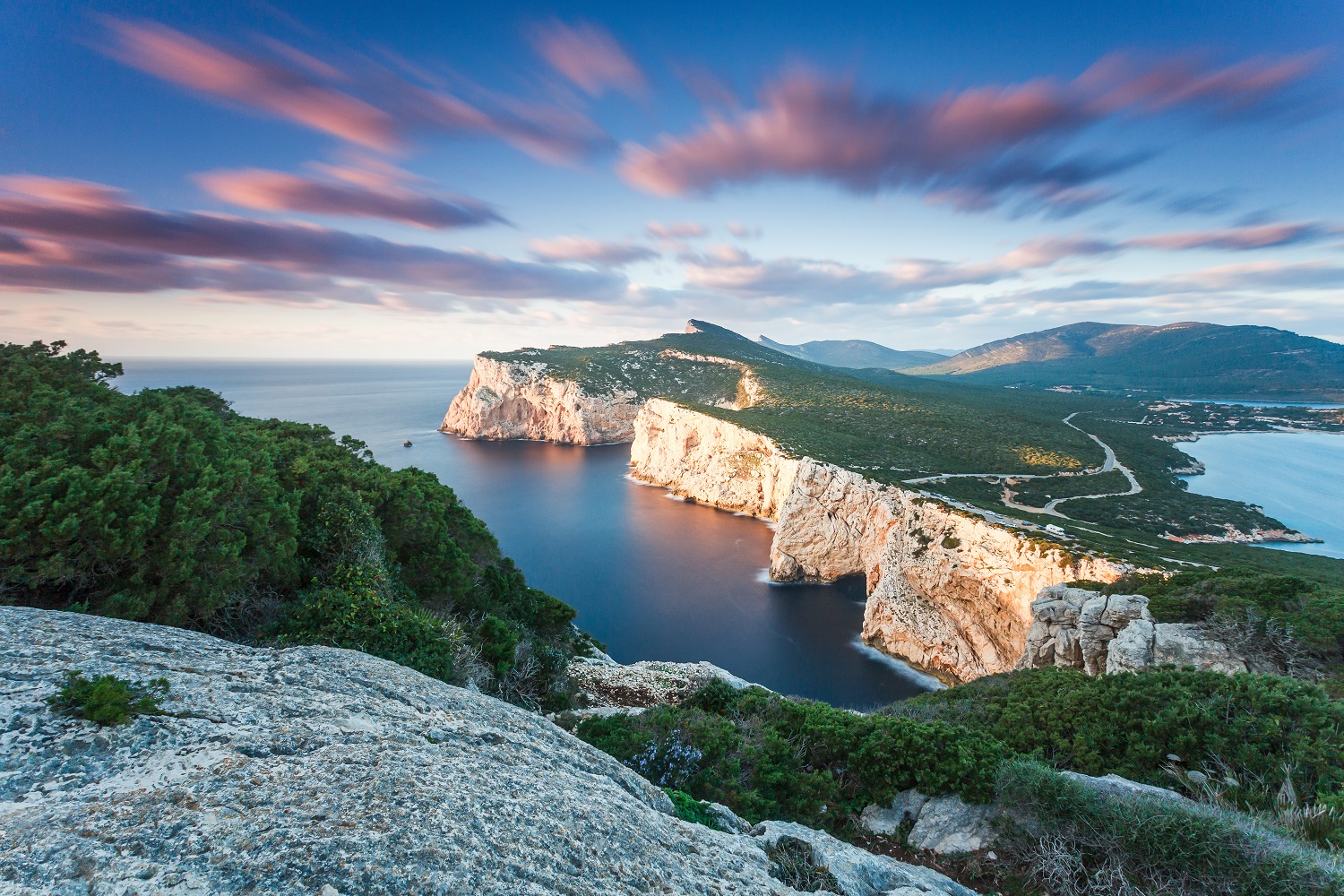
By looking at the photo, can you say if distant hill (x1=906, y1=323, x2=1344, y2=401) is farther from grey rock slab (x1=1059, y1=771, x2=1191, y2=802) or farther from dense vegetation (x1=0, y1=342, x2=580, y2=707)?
dense vegetation (x1=0, y1=342, x2=580, y2=707)

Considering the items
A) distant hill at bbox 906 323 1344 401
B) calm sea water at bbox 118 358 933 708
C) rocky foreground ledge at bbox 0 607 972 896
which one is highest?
distant hill at bbox 906 323 1344 401

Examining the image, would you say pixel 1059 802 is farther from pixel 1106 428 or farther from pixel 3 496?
pixel 1106 428

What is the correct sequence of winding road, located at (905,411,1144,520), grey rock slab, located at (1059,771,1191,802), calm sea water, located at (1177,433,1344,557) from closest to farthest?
grey rock slab, located at (1059,771,1191,802) → winding road, located at (905,411,1144,520) → calm sea water, located at (1177,433,1344,557)

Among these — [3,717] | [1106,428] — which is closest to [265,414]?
[3,717]

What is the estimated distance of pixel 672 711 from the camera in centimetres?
966

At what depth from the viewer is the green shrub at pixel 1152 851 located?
15.5 feet

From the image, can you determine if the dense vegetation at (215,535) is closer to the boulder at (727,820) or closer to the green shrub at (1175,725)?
the boulder at (727,820)

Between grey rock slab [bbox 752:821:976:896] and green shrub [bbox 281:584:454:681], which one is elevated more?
green shrub [bbox 281:584:454:681]

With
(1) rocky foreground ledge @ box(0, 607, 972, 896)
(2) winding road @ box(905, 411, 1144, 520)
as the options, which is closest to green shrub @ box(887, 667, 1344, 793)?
(1) rocky foreground ledge @ box(0, 607, 972, 896)

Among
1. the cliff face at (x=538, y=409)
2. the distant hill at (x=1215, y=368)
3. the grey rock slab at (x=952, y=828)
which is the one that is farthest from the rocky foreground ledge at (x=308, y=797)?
the distant hill at (x=1215, y=368)

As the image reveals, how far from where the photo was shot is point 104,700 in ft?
12.1

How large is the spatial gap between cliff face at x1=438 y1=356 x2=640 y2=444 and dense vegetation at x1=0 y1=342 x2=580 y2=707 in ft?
226

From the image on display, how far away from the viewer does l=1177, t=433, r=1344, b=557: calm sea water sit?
39250 millimetres

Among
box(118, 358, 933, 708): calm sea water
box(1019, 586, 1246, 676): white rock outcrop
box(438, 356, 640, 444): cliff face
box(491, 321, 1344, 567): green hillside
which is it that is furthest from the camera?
box(438, 356, 640, 444): cliff face
